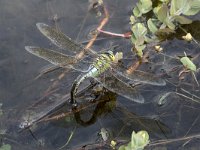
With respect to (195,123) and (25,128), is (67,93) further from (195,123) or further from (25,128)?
(195,123)

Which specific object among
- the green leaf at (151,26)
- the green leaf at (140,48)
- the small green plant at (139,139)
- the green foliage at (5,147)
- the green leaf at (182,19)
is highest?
the green leaf at (151,26)

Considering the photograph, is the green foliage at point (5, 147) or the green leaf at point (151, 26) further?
the green leaf at point (151, 26)

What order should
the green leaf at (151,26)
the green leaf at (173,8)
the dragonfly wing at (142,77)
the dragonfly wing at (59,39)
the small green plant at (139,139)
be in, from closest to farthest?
the small green plant at (139,139), the dragonfly wing at (142,77), the dragonfly wing at (59,39), the green leaf at (173,8), the green leaf at (151,26)

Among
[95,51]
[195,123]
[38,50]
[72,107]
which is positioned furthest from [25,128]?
[195,123]

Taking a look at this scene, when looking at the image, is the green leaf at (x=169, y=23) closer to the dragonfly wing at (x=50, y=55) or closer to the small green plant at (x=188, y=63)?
the small green plant at (x=188, y=63)

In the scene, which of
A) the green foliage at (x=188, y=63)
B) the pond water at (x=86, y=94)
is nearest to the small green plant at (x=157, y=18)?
the pond water at (x=86, y=94)

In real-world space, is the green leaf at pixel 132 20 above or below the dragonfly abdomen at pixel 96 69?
above

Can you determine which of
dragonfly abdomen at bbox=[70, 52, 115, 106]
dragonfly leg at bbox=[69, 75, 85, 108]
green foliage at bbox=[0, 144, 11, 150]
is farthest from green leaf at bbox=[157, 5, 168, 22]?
green foliage at bbox=[0, 144, 11, 150]

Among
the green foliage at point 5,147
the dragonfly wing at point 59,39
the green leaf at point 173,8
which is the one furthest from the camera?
the green leaf at point 173,8
